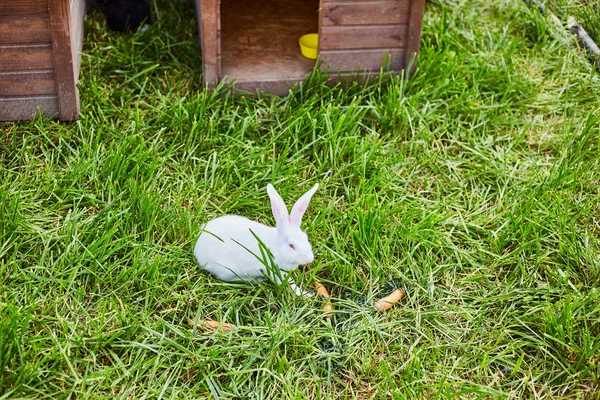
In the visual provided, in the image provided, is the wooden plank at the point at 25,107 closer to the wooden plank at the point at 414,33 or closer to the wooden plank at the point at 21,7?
the wooden plank at the point at 21,7

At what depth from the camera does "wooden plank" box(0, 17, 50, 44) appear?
143 inches

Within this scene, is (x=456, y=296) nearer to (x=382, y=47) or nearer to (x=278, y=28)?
(x=382, y=47)

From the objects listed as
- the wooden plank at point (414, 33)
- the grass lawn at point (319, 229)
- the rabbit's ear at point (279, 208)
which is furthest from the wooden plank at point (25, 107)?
the wooden plank at point (414, 33)

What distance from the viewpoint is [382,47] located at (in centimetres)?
426

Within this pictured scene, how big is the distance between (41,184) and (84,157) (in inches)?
10.4

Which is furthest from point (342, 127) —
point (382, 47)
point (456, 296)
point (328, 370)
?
point (328, 370)

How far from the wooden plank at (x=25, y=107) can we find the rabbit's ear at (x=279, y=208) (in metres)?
1.55

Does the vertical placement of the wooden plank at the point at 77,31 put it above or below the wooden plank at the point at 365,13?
below

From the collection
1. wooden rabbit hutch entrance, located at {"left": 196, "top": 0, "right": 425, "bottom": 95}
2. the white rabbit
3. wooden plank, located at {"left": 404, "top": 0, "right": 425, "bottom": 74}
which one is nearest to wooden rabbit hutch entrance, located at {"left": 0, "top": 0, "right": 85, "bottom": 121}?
wooden rabbit hutch entrance, located at {"left": 196, "top": 0, "right": 425, "bottom": 95}

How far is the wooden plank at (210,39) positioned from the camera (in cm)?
388

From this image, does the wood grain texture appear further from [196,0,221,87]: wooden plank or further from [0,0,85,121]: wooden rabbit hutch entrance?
[0,0,85,121]: wooden rabbit hutch entrance

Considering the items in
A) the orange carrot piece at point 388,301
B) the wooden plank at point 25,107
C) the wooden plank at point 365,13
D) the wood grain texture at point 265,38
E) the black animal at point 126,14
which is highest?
the wooden plank at point 365,13

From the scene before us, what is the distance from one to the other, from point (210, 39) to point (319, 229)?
128 cm

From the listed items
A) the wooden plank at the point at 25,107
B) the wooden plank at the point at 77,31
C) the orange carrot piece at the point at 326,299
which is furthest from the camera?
the wooden plank at the point at 77,31
